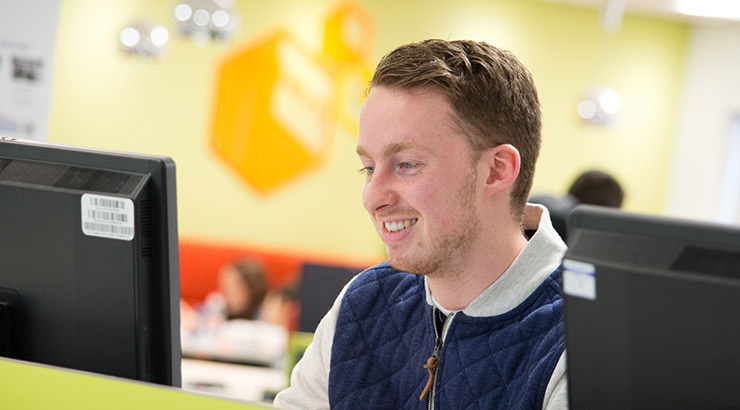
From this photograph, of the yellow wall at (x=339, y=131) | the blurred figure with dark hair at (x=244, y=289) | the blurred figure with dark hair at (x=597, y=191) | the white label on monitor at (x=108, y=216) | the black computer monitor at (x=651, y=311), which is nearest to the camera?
the black computer monitor at (x=651, y=311)

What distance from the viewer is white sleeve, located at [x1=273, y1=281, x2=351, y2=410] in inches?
54.4

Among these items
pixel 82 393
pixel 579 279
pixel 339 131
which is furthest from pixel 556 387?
pixel 339 131

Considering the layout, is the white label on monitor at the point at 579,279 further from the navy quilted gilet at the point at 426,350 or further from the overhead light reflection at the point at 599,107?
the overhead light reflection at the point at 599,107

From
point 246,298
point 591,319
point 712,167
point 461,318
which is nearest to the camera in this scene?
point 591,319

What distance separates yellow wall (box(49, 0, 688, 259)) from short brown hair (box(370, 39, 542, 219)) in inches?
208

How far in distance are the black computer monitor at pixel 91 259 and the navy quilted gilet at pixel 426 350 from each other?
1.10 ft

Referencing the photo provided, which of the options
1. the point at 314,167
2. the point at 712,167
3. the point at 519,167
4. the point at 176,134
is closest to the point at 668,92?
the point at 712,167

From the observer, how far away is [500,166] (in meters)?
1.25

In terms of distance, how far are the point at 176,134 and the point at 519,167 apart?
5385 mm

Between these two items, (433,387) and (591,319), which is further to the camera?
(433,387)

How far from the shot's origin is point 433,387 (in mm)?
1218

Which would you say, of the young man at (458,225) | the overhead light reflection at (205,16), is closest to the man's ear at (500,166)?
the young man at (458,225)

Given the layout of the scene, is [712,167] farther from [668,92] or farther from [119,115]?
[119,115]

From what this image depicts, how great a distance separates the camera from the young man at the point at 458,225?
46.5 inches
